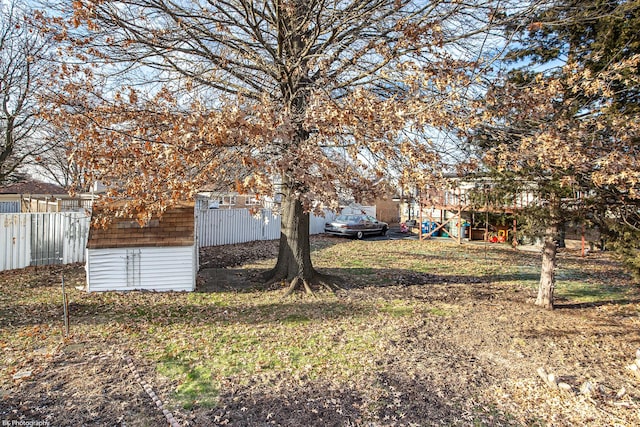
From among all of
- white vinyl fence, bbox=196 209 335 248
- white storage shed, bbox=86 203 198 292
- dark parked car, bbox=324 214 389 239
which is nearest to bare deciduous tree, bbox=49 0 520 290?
white storage shed, bbox=86 203 198 292

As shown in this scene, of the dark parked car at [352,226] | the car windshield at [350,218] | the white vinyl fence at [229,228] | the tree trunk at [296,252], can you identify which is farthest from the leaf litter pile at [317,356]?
the car windshield at [350,218]

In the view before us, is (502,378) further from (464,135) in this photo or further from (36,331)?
(36,331)

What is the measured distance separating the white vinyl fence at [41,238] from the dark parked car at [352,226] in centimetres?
1212

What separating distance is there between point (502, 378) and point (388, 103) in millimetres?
3808

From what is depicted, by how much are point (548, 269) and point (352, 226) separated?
13.1 meters

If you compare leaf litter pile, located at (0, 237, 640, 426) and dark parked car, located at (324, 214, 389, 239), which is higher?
dark parked car, located at (324, 214, 389, 239)

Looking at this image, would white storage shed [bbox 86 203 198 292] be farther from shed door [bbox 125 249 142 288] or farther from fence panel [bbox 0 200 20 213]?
fence panel [bbox 0 200 20 213]

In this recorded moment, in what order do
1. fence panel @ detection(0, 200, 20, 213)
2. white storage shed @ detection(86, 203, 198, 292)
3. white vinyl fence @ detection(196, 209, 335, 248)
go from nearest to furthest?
1. white storage shed @ detection(86, 203, 198, 292)
2. white vinyl fence @ detection(196, 209, 335, 248)
3. fence panel @ detection(0, 200, 20, 213)

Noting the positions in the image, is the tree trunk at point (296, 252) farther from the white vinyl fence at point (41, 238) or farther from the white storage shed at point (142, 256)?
the white vinyl fence at point (41, 238)

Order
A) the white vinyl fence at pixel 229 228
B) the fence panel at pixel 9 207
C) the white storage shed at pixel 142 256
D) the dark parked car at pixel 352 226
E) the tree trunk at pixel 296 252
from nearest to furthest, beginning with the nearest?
the white storage shed at pixel 142 256 < the tree trunk at pixel 296 252 < the white vinyl fence at pixel 229 228 < the dark parked car at pixel 352 226 < the fence panel at pixel 9 207

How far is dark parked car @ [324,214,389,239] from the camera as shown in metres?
→ 20.3

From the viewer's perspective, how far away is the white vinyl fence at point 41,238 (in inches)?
380

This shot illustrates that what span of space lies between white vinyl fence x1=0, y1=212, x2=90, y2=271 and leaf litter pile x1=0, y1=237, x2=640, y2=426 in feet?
2.76

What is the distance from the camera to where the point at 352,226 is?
2031 centimetres
